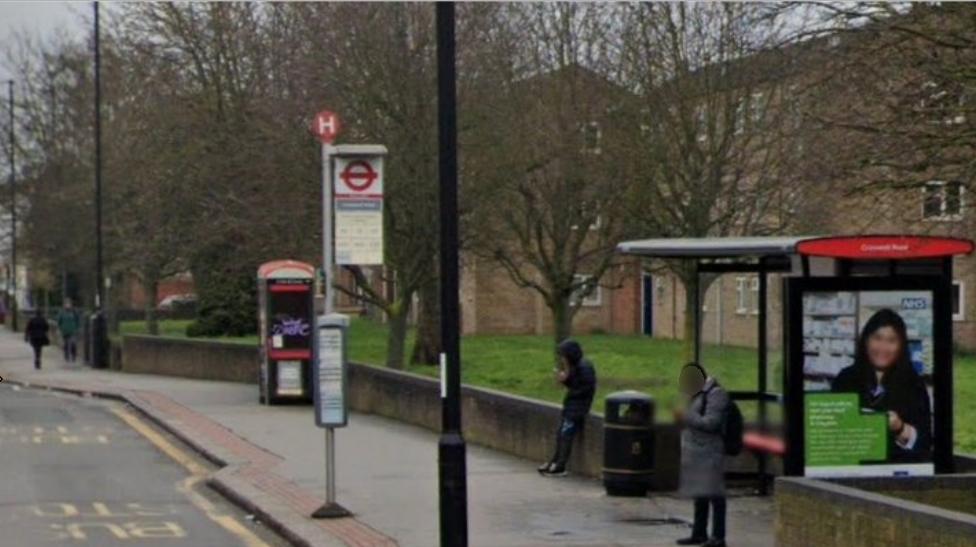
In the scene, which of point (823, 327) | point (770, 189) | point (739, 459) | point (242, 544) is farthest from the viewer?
point (770, 189)

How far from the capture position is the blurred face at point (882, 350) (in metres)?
13.6

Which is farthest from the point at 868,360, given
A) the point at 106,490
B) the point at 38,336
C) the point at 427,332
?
the point at 38,336

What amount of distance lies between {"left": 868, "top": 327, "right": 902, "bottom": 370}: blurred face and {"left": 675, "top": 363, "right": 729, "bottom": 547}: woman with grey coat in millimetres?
1169

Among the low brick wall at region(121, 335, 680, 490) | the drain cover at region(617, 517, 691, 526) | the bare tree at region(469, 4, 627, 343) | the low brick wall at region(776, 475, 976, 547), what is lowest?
the drain cover at region(617, 517, 691, 526)

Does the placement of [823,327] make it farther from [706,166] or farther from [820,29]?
[706,166]

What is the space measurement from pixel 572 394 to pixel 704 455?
5033mm

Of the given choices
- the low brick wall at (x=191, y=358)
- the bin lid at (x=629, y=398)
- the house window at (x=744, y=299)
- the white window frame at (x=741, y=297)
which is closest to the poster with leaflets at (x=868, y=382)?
the bin lid at (x=629, y=398)

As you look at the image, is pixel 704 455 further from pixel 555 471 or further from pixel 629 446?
pixel 555 471

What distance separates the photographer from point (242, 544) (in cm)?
1509

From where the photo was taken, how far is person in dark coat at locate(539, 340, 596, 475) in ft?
61.5

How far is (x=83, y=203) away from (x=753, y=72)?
33066 millimetres

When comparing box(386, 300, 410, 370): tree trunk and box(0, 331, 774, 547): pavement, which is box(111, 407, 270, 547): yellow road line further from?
box(386, 300, 410, 370): tree trunk

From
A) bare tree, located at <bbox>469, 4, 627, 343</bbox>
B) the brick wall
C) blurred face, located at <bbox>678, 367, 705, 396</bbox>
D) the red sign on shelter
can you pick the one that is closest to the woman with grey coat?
blurred face, located at <bbox>678, 367, 705, 396</bbox>

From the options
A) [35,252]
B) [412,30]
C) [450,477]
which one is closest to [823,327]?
[450,477]
